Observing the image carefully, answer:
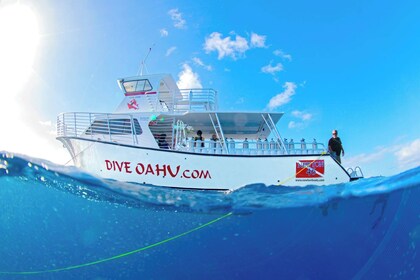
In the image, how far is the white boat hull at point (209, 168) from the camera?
7.80 m

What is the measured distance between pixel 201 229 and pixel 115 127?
5.31m

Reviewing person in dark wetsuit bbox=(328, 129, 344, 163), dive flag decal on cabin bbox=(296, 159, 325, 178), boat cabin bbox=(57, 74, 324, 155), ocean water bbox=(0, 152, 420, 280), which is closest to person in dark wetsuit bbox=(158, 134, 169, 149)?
boat cabin bbox=(57, 74, 324, 155)

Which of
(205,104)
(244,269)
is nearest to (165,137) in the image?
(205,104)

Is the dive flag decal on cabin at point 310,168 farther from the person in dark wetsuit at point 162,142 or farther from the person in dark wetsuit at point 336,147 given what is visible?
the person in dark wetsuit at point 162,142

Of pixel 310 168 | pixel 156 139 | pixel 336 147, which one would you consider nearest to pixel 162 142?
pixel 156 139

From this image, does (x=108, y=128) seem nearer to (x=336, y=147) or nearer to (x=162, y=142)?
(x=162, y=142)

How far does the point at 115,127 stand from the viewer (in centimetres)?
983

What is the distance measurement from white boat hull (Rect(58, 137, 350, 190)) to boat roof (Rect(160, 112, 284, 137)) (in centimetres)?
218

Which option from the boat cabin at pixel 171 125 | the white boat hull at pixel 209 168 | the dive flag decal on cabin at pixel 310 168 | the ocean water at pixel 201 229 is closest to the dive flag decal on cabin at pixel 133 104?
the boat cabin at pixel 171 125

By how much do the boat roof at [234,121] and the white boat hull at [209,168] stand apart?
2181mm

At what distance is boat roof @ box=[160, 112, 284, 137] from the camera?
961cm

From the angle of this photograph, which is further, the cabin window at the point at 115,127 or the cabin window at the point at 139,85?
the cabin window at the point at 139,85

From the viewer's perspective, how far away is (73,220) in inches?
356

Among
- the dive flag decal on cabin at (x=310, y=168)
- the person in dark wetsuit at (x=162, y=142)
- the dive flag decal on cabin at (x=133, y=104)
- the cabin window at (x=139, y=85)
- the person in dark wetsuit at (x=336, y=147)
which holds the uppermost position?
the cabin window at (x=139, y=85)
